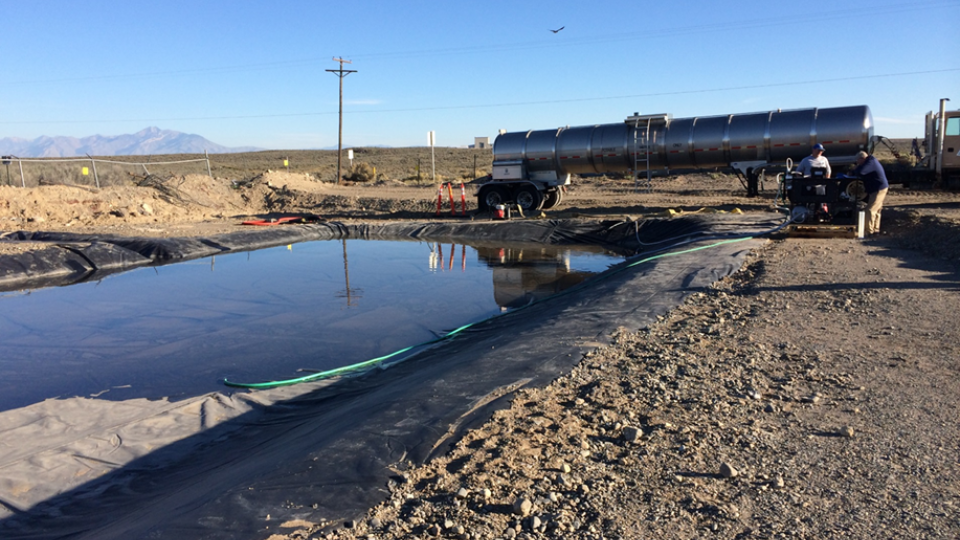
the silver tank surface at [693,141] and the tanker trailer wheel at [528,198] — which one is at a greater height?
the silver tank surface at [693,141]

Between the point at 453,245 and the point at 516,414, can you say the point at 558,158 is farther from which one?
the point at 516,414

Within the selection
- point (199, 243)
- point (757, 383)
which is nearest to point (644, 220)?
point (199, 243)

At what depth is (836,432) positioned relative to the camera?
13.6 ft

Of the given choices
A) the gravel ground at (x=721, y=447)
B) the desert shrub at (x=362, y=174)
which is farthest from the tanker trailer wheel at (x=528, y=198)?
the desert shrub at (x=362, y=174)

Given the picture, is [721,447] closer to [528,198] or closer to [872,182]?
[872,182]

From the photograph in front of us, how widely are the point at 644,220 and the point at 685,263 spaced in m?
7.54

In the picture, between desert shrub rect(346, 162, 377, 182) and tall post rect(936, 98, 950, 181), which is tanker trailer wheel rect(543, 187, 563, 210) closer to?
tall post rect(936, 98, 950, 181)

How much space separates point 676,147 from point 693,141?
0.54m

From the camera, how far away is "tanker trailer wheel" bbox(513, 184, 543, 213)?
23.8m

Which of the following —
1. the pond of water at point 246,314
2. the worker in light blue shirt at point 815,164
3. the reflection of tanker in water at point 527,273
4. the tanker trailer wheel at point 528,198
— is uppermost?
the worker in light blue shirt at point 815,164

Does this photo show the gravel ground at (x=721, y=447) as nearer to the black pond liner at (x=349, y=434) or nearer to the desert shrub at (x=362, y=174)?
the black pond liner at (x=349, y=434)

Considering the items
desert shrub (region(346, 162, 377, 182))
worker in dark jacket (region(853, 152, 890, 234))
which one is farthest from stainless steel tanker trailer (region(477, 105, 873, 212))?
desert shrub (region(346, 162, 377, 182))

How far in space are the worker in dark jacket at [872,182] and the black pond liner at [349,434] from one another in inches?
144

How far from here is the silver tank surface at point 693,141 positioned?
19.5 meters
